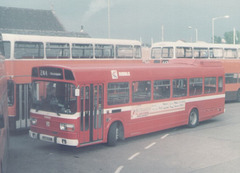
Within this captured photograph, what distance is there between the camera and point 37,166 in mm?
10453

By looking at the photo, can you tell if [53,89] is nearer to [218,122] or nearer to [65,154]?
[65,154]

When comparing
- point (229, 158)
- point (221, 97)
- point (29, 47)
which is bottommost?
point (229, 158)

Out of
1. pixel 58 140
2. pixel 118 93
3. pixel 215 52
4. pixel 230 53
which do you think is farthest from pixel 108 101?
pixel 230 53

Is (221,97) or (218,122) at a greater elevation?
(221,97)

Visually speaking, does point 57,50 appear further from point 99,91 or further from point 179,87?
point 179,87

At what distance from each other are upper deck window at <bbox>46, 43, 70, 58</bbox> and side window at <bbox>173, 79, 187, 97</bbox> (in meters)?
5.54

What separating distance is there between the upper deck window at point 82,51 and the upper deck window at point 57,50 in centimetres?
41

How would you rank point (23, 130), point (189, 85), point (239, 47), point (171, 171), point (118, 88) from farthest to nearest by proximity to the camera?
point (239, 47) < point (189, 85) < point (23, 130) < point (118, 88) < point (171, 171)

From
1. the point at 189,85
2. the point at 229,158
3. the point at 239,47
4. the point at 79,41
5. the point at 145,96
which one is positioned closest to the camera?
the point at 229,158

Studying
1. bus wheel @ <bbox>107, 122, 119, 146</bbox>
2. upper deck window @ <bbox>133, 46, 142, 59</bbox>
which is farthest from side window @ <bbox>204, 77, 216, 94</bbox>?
bus wheel @ <bbox>107, 122, 119, 146</bbox>

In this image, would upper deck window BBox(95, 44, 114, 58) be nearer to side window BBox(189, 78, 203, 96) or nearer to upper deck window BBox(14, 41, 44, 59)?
upper deck window BBox(14, 41, 44, 59)

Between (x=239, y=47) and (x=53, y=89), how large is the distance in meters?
21.8

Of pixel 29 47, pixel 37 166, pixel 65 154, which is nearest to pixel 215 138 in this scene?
pixel 65 154

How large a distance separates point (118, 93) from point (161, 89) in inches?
106
